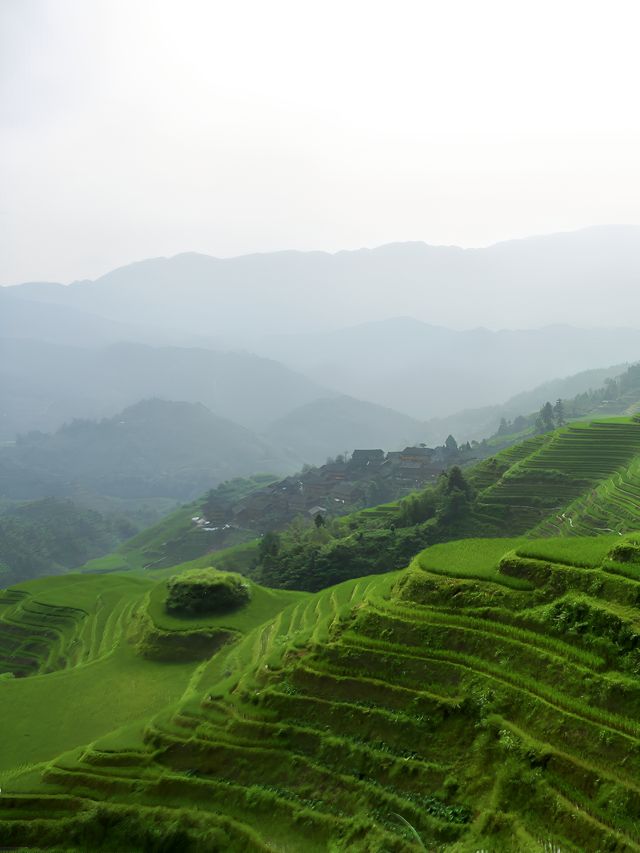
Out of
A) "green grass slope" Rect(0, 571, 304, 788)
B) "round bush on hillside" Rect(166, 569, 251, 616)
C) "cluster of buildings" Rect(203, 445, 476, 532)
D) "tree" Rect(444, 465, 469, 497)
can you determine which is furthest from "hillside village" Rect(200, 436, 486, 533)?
"round bush on hillside" Rect(166, 569, 251, 616)

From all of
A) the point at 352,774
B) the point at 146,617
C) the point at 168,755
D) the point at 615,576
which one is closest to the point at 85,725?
the point at 168,755

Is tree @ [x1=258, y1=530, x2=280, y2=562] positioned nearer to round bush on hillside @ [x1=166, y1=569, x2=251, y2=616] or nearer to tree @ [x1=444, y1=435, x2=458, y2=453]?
round bush on hillside @ [x1=166, y1=569, x2=251, y2=616]

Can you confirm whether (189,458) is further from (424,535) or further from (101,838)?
(101,838)

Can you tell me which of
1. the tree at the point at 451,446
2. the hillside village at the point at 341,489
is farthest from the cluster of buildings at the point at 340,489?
the tree at the point at 451,446

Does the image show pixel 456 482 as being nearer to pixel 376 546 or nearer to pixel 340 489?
pixel 376 546

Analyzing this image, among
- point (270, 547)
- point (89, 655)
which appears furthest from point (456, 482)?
point (89, 655)

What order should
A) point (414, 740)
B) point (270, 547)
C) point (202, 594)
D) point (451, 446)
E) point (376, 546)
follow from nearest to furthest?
point (414, 740), point (202, 594), point (376, 546), point (270, 547), point (451, 446)
